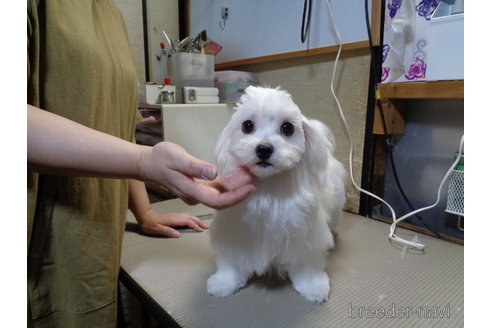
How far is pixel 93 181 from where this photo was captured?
0.64m

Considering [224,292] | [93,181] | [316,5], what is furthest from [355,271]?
[316,5]

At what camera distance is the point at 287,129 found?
66 cm

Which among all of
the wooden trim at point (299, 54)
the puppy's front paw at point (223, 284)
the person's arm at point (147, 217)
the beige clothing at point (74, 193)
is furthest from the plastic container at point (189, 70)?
the puppy's front paw at point (223, 284)

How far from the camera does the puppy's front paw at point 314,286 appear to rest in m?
0.67

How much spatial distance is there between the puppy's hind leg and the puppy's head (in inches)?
9.0

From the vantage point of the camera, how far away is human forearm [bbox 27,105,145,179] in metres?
0.44

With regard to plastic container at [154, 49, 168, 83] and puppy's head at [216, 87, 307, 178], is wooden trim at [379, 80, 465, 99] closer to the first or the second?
puppy's head at [216, 87, 307, 178]

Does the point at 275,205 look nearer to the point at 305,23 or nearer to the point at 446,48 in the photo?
the point at 446,48

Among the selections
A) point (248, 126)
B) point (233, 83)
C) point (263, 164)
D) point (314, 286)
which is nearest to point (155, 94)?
point (233, 83)

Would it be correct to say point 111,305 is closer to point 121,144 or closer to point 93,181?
point 93,181

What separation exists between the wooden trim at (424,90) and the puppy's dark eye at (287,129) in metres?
0.58

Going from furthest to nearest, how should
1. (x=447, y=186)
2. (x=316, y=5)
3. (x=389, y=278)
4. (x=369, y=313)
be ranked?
(x=316, y=5) → (x=447, y=186) → (x=389, y=278) → (x=369, y=313)

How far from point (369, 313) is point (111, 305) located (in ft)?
1.83

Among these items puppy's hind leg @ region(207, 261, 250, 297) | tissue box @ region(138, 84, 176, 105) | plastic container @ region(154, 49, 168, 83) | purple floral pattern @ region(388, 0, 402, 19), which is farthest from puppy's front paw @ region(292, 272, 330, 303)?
plastic container @ region(154, 49, 168, 83)
